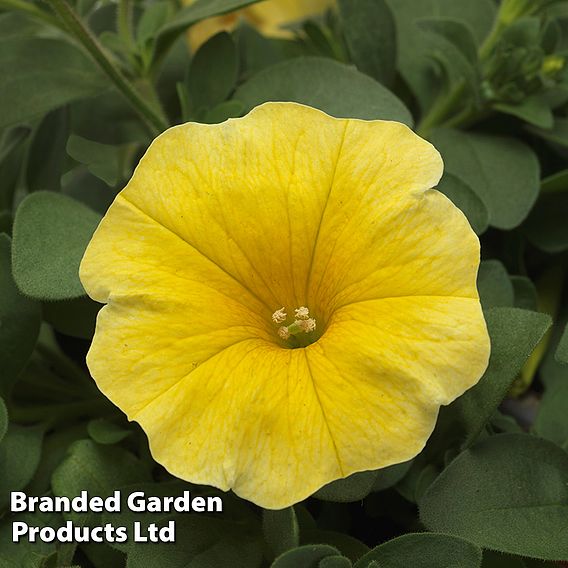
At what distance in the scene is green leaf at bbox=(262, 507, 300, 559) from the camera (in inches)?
28.0

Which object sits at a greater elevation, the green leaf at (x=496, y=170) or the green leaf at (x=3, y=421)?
the green leaf at (x=496, y=170)

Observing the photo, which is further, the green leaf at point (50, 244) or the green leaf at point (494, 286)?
the green leaf at point (494, 286)

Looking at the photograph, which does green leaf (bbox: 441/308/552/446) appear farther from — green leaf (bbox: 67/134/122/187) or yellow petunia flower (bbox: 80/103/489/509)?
green leaf (bbox: 67/134/122/187)

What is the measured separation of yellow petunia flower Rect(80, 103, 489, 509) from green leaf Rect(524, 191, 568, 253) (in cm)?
42

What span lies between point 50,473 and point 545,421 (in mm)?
545

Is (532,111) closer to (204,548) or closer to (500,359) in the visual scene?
(500,359)

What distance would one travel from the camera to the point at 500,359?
78cm

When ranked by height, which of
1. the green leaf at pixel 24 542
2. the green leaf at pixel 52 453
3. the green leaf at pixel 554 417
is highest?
the green leaf at pixel 554 417

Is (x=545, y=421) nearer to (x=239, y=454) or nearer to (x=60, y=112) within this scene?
(x=239, y=454)

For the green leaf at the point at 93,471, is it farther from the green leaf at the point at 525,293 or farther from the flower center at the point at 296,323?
the green leaf at the point at 525,293

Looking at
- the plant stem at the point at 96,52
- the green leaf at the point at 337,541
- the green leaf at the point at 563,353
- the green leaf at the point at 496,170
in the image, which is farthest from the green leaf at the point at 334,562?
the plant stem at the point at 96,52

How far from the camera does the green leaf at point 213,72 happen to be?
3.52ft

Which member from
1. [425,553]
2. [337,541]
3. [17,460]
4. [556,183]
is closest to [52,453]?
[17,460]

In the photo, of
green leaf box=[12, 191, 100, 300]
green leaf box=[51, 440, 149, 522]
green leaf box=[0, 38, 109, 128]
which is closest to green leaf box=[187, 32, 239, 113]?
green leaf box=[0, 38, 109, 128]
